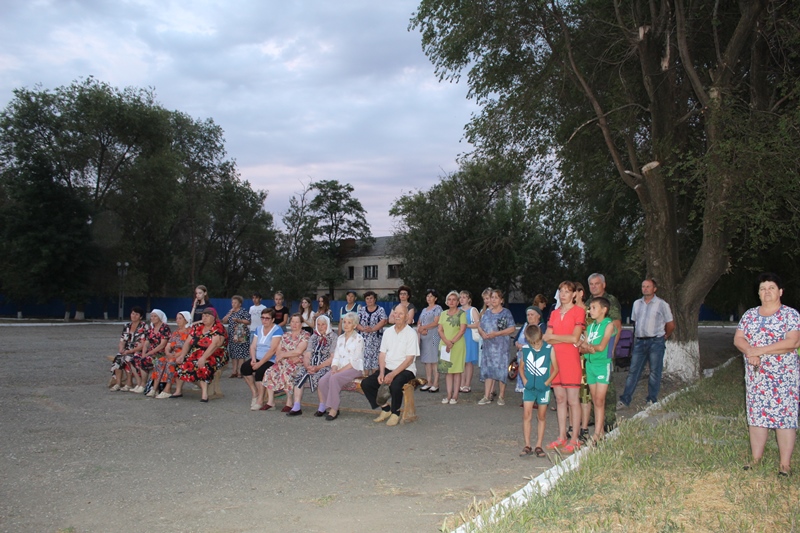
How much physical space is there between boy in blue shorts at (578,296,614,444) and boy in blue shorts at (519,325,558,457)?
0.43m

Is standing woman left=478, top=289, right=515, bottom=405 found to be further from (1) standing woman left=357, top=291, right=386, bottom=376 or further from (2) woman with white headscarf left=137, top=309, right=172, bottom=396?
(2) woman with white headscarf left=137, top=309, right=172, bottom=396

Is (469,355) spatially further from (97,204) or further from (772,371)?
(97,204)

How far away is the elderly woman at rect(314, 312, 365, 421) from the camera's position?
9461 millimetres

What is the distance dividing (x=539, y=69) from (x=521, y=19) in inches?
56.7

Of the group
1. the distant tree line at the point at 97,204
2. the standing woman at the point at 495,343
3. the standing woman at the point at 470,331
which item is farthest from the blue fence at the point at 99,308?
the standing woman at the point at 495,343

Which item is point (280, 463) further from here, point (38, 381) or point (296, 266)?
point (296, 266)

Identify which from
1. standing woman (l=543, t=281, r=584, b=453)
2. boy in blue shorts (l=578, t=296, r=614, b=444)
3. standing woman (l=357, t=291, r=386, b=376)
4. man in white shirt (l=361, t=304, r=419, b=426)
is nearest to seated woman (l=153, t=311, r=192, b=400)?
standing woman (l=357, t=291, r=386, b=376)

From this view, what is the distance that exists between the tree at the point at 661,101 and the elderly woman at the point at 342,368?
6886 mm

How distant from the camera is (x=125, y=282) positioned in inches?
1906

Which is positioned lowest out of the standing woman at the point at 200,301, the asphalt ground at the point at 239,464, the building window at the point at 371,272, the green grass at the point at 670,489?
the asphalt ground at the point at 239,464

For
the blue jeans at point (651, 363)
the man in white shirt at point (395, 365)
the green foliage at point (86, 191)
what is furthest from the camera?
the green foliage at point (86, 191)

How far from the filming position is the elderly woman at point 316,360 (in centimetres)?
988

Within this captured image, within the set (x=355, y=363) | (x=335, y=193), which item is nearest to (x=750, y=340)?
(x=355, y=363)

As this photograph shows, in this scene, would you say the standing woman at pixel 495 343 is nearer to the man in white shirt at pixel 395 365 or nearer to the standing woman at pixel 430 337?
the standing woman at pixel 430 337
